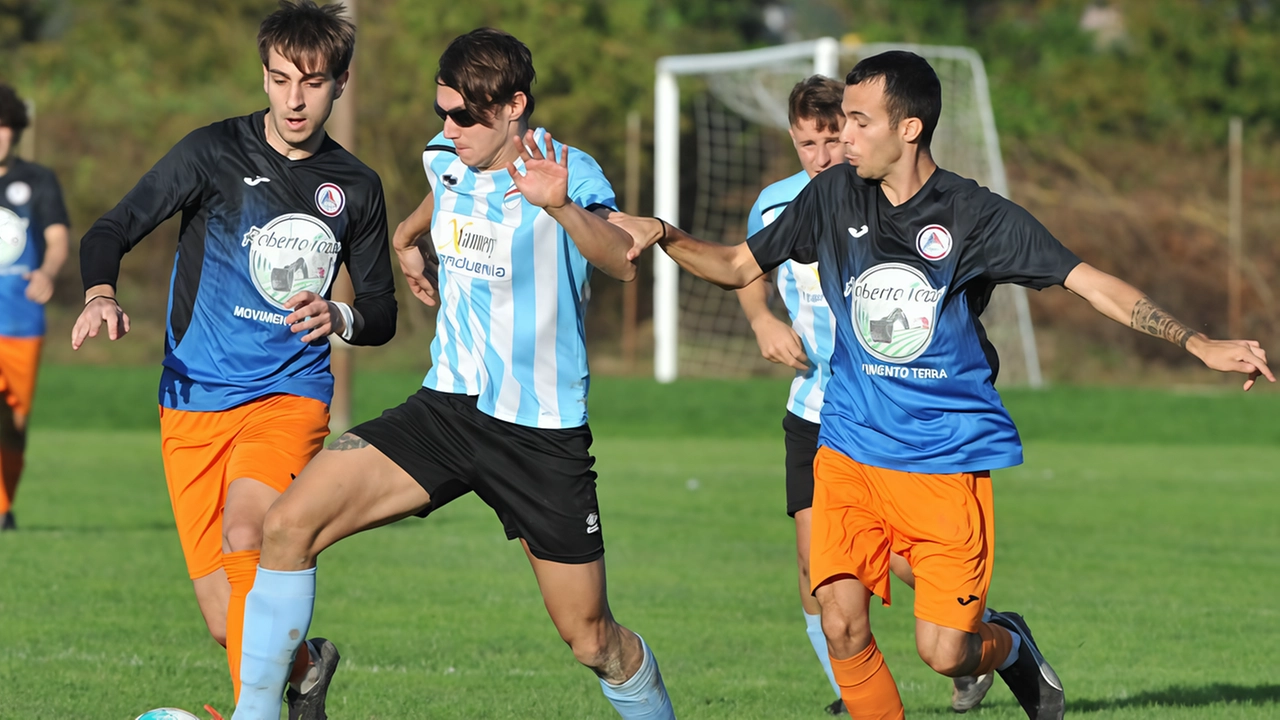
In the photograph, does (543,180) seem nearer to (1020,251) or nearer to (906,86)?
(906,86)

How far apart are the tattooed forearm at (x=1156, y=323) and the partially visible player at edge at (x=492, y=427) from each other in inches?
61.3

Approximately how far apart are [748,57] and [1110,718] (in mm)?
16380

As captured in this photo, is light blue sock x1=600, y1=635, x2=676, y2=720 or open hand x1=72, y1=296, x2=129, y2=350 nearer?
open hand x1=72, y1=296, x2=129, y2=350

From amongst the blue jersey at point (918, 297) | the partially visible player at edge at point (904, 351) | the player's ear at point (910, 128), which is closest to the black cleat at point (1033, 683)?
the partially visible player at edge at point (904, 351)

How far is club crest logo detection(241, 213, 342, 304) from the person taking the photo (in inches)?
205

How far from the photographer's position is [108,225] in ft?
16.5

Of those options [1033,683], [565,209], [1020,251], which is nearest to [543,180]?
[565,209]

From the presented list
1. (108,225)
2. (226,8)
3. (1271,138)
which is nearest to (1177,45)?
(1271,138)

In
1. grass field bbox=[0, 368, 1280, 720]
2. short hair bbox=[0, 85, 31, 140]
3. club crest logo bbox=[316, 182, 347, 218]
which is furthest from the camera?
short hair bbox=[0, 85, 31, 140]

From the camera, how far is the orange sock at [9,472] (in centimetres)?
998

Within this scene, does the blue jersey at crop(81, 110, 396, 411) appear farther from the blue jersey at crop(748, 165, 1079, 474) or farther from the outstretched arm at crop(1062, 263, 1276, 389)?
the outstretched arm at crop(1062, 263, 1276, 389)

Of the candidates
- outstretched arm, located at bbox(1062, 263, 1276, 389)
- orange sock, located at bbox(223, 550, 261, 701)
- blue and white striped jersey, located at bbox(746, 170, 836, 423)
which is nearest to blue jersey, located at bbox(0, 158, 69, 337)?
blue and white striped jersey, located at bbox(746, 170, 836, 423)

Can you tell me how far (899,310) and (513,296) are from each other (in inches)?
44.5

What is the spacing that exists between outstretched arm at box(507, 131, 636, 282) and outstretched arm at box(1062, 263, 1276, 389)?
4.41ft
